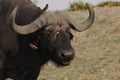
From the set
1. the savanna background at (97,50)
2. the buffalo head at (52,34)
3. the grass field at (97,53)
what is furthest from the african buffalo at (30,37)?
the grass field at (97,53)

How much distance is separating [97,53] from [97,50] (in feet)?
1.77

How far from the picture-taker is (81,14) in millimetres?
24031

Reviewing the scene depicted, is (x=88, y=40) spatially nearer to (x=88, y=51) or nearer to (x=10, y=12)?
(x=88, y=51)

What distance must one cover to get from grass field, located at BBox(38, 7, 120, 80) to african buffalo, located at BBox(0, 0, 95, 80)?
60cm

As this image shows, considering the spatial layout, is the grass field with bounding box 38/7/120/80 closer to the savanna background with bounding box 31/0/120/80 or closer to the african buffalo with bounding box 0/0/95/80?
the savanna background with bounding box 31/0/120/80

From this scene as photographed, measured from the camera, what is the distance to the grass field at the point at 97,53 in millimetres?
13681

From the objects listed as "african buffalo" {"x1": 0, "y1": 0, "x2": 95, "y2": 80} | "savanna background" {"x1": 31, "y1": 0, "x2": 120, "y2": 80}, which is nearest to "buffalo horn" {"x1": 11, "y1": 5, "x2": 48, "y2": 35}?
"african buffalo" {"x1": 0, "y1": 0, "x2": 95, "y2": 80}

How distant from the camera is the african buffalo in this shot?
31.2ft

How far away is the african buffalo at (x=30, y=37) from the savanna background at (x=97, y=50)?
0.44 m

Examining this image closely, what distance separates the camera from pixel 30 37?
9.98 metres

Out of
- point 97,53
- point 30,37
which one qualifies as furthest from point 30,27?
point 97,53

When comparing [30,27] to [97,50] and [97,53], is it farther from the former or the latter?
[97,50]

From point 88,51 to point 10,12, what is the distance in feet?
25.1

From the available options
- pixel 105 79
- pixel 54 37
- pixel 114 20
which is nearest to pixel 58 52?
pixel 54 37
